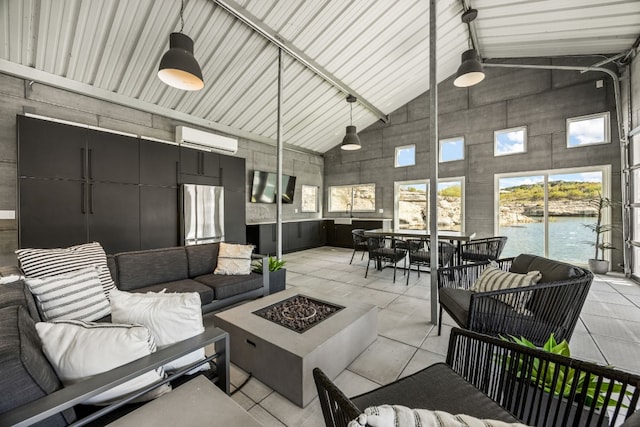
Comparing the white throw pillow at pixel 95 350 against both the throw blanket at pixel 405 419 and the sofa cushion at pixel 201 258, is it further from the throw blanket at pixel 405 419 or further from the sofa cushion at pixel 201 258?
the sofa cushion at pixel 201 258

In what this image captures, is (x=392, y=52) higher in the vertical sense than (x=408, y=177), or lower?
higher

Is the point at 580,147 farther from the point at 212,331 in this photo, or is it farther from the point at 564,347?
the point at 212,331

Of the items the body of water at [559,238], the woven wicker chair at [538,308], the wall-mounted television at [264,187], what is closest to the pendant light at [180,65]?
the woven wicker chair at [538,308]

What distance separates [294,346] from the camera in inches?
65.4

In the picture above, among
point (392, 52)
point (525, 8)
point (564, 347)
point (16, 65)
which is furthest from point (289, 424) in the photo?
point (525, 8)

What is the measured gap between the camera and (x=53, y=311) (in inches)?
62.4

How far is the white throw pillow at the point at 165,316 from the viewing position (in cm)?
121

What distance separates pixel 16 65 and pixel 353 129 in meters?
5.32

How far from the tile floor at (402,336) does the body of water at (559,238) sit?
74 cm

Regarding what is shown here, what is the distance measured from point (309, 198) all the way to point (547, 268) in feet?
22.6

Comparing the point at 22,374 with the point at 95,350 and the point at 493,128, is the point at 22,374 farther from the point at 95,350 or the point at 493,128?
the point at 493,128

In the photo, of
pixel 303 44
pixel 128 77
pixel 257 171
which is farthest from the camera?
pixel 257 171

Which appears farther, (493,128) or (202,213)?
(493,128)

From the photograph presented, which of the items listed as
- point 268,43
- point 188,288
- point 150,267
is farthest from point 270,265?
point 268,43
